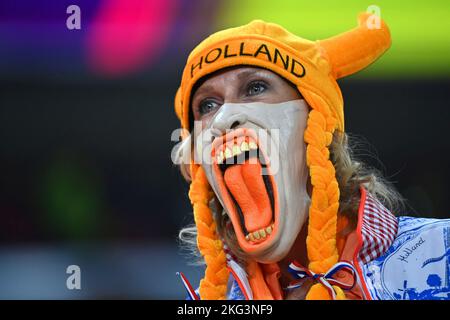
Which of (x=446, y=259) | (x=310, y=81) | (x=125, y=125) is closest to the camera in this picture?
(x=446, y=259)

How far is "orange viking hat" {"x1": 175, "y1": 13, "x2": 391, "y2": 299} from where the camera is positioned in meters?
1.84

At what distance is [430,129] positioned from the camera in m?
3.09

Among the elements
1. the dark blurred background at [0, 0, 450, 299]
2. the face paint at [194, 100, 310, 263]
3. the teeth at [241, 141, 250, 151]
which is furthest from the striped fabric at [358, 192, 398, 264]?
the dark blurred background at [0, 0, 450, 299]

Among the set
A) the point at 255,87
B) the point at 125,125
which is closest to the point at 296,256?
the point at 255,87

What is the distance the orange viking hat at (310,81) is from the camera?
184 centimetres

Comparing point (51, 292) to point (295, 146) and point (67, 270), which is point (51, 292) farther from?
point (295, 146)

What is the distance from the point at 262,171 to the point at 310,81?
0.99 feet

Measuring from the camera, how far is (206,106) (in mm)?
2006

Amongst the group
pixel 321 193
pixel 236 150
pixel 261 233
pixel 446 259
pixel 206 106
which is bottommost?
pixel 446 259

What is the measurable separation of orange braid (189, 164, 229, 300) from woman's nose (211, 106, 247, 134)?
0.20 meters

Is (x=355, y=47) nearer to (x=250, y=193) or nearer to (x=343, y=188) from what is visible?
(x=343, y=188)

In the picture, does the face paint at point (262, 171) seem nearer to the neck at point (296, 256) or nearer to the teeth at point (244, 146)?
the teeth at point (244, 146)

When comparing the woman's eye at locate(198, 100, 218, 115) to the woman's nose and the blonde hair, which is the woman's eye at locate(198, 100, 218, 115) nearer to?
the woman's nose

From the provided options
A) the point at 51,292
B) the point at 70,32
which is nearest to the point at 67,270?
the point at 51,292
